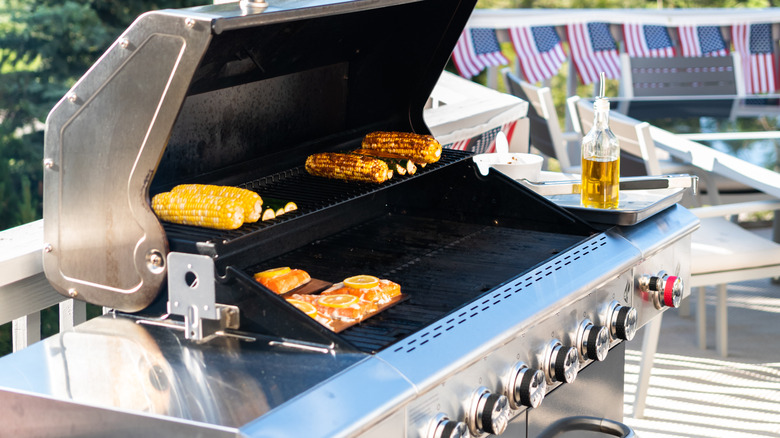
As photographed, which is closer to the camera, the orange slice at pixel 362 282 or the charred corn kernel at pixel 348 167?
the orange slice at pixel 362 282

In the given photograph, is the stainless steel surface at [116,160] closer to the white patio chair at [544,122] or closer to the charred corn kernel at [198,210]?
the charred corn kernel at [198,210]

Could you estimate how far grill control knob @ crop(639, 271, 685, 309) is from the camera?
203 cm

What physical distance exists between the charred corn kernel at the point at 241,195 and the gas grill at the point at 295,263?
33 millimetres

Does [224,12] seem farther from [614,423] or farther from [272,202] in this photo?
[614,423]

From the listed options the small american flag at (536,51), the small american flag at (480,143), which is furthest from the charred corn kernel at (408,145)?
the small american flag at (536,51)

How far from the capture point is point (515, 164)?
2.32 meters

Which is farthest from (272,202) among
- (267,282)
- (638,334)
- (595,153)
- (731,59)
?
(731,59)

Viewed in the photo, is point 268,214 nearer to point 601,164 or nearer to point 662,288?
point 601,164

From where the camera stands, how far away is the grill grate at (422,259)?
158 centimetres

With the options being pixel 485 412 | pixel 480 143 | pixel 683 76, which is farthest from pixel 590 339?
pixel 683 76

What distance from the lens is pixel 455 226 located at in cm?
214

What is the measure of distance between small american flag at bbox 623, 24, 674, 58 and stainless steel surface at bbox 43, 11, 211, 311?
587cm

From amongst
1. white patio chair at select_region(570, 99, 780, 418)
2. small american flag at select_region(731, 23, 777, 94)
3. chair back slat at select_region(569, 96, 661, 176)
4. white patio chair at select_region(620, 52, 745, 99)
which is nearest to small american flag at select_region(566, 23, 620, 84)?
small american flag at select_region(731, 23, 777, 94)

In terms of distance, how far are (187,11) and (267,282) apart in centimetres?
50
